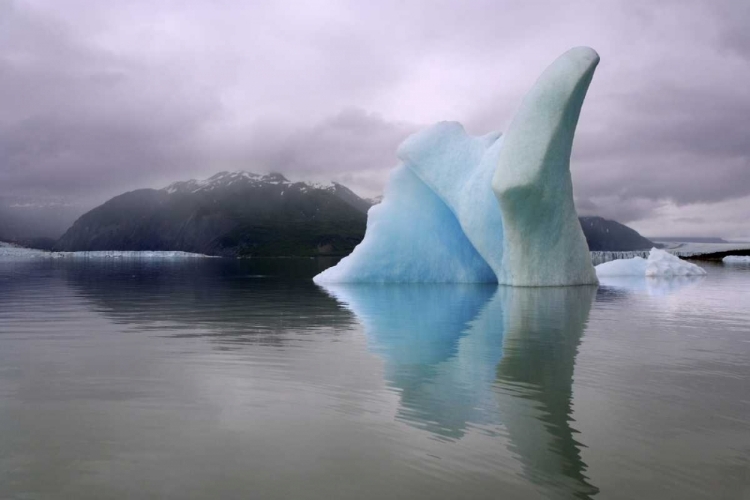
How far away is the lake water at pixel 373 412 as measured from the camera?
416 cm

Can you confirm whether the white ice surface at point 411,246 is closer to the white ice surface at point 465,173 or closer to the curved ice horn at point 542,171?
the white ice surface at point 465,173

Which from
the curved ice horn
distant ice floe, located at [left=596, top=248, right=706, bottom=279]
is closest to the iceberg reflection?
the curved ice horn

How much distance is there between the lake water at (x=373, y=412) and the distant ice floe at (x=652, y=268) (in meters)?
28.3

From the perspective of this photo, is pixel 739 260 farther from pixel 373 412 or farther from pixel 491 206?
pixel 373 412

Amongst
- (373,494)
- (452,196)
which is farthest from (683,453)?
(452,196)

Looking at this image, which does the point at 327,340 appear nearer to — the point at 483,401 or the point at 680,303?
the point at 483,401

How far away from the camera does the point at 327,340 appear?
35.2 ft

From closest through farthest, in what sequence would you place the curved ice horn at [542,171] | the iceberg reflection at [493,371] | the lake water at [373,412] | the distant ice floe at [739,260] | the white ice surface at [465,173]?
the lake water at [373,412] < the iceberg reflection at [493,371] < the curved ice horn at [542,171] < the white ice surface at [465,173] < the distant ice floe at [739,260]

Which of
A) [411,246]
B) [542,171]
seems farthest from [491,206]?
[411,246]

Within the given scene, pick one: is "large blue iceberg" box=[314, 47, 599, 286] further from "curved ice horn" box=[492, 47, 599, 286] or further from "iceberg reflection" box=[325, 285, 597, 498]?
"iceberg reflection" box=[325, 285, 597, 498]

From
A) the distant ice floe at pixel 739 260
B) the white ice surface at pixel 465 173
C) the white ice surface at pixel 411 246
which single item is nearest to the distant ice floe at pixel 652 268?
the white ice surface at pixel 411 246

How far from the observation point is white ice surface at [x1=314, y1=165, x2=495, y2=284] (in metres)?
29.0

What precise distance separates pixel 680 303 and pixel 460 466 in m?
17.2

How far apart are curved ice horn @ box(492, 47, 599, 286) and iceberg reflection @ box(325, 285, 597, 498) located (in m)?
6.93
